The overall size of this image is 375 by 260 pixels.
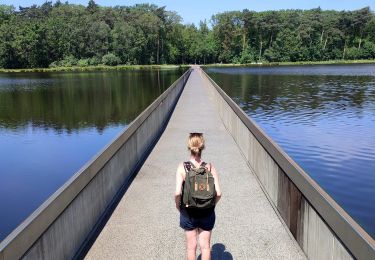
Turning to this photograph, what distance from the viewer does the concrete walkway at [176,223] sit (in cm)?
592

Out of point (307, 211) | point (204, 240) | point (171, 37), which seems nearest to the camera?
point (204, 240)

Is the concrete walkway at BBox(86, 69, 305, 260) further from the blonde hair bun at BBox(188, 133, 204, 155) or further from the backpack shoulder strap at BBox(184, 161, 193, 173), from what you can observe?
the blonde hair bun at BBox(188, 133, 204, 155)

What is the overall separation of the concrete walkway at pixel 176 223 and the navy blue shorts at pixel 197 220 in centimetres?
123

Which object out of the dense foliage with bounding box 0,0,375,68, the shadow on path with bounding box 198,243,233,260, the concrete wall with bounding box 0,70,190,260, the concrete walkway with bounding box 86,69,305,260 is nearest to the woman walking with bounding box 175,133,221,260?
the shadow on path with bounding box 198,243,233,260

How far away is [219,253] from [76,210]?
197cm

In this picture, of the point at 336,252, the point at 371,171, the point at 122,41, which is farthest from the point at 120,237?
the point at 122,41

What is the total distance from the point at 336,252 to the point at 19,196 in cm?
1233

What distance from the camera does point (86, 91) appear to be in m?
54.0

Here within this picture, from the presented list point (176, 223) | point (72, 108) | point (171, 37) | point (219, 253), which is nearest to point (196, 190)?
point (219, 253)

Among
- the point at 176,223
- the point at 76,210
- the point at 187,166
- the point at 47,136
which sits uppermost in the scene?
the point at 187,166

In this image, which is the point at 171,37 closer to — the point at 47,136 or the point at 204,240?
the point at 47,136

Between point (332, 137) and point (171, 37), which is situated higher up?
point (171, 37)

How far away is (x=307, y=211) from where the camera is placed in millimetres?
5699

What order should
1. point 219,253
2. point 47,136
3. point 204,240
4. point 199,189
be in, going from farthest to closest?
point 47,136 → point 219,253 → point 204,240 → point 199,189
